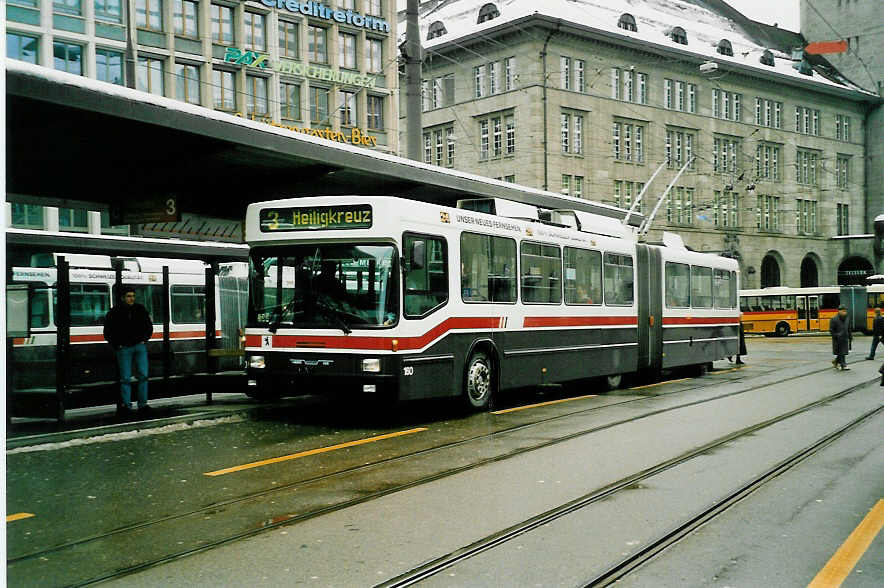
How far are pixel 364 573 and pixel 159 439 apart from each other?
6.38m

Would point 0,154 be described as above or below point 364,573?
above

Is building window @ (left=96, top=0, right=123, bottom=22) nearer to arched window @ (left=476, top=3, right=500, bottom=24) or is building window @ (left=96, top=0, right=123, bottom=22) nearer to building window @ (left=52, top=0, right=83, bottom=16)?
building window @ (left=52, top=0, right=83, bottom=16)

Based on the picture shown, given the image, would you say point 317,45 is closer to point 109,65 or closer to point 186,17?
point 186,17

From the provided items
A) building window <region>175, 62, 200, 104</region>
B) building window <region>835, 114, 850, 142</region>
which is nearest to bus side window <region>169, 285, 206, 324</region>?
building window <region>175, 62, 200, 104</region>

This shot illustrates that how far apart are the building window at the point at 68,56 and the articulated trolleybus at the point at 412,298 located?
98.7 ft

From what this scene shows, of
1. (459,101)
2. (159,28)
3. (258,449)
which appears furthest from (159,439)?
(459,101)

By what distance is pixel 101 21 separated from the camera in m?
41.2

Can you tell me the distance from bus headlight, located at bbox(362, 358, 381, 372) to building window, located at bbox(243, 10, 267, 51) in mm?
39392

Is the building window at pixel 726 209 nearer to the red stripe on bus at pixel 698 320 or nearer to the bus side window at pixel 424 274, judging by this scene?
the red stripe on bus at pixel 698 320

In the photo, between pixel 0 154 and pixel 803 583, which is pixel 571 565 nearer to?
pixel 803 583

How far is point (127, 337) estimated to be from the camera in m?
13.4

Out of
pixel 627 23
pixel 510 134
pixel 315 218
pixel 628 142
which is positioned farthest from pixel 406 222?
pixel 627 23

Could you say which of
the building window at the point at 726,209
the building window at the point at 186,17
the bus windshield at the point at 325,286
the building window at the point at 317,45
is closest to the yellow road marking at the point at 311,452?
the bus windshield at the point at 325,286

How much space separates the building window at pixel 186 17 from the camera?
45250 mm
